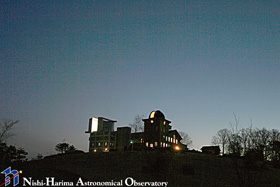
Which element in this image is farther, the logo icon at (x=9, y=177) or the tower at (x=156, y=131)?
the tower at (x=156, y=131)

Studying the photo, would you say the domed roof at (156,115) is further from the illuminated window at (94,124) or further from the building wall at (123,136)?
the illuminated window at (94,124)

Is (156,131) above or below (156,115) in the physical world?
below

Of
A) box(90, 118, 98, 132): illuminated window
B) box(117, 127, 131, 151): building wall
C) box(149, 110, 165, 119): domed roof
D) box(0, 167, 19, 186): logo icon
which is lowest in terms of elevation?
box(0, 167, 19, 186): logo icon

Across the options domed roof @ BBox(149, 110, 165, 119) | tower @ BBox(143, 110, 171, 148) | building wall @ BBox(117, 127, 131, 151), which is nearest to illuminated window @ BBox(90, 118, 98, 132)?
building wall @ BBox(117, 127, 131, 151)

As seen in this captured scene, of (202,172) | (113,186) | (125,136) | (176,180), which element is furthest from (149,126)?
(113,186)

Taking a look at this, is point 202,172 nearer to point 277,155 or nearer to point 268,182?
point 268,182

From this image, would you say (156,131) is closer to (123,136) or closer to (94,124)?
(123,136)

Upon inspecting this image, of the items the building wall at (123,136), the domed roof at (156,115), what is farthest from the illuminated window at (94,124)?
the domed roof at (156,115)

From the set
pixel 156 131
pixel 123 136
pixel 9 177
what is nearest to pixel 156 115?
pixel 156 131

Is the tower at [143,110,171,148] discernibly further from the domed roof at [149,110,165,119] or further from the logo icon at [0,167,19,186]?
the logo icon at [0,167,19,186]

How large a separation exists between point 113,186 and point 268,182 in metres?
20.2

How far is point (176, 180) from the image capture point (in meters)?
26.2

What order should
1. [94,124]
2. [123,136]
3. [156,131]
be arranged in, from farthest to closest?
[94,124], [123,136], [156,131]

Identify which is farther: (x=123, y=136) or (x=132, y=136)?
(x=123, y=136)
